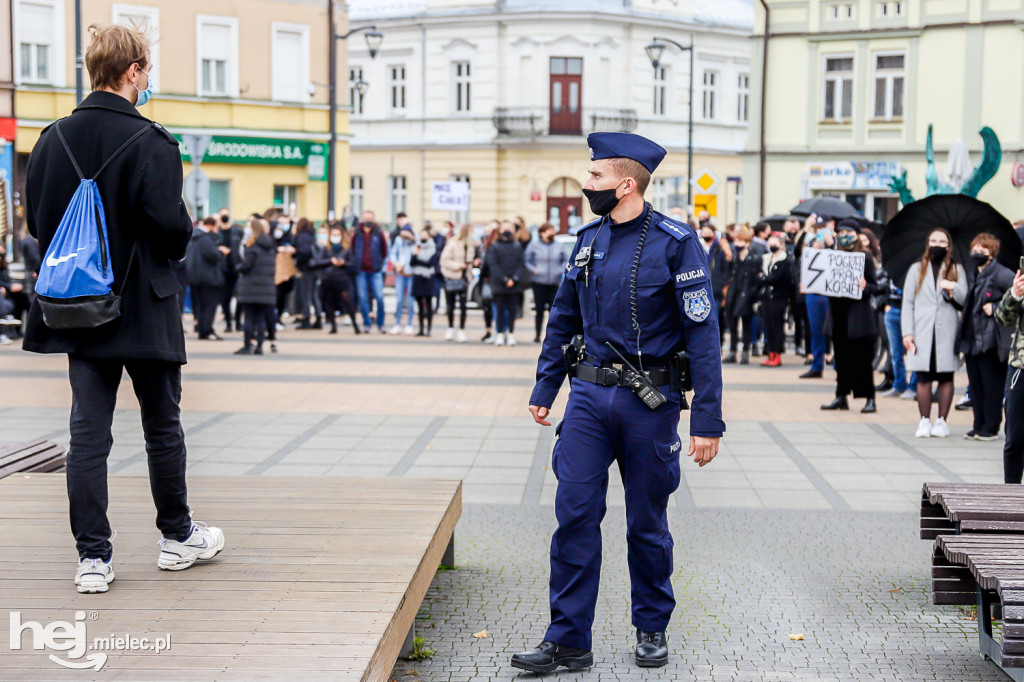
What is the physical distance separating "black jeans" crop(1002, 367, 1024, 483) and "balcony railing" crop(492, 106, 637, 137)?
41982 mm

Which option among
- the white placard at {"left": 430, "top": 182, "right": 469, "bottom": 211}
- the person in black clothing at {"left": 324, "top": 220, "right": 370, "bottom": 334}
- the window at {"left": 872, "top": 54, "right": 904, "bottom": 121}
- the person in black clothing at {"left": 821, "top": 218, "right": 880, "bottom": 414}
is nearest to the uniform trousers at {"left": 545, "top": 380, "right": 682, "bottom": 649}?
the person in black clothing at {"left": 821, "top": 218, "right": 880, "bottom": 414}

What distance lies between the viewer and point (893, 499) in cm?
832

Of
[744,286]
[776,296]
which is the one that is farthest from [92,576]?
[744,286]

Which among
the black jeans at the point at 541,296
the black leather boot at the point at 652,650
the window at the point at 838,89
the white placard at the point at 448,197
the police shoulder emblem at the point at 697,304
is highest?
the window at the point at 838,89

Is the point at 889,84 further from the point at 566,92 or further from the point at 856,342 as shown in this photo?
the point at 856,342

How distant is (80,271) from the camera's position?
4.27 meters

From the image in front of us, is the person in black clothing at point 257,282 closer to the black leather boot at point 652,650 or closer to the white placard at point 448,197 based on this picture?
the black leather boot at point 652,650

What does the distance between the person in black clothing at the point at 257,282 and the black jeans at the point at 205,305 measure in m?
1.84

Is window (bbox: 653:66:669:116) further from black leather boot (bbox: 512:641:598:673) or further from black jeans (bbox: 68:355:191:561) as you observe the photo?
black jeans (bbox: 68:355:191:561)

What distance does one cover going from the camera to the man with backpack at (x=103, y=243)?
4.32m

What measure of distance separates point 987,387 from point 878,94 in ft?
91.6

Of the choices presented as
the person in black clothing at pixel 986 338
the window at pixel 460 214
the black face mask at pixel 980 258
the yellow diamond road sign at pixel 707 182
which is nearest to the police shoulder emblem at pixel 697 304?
the person in black clothing at pixel 986 338

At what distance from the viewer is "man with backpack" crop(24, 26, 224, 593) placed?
14.2ft

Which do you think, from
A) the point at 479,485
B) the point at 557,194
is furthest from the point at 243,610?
the point at 557,194
